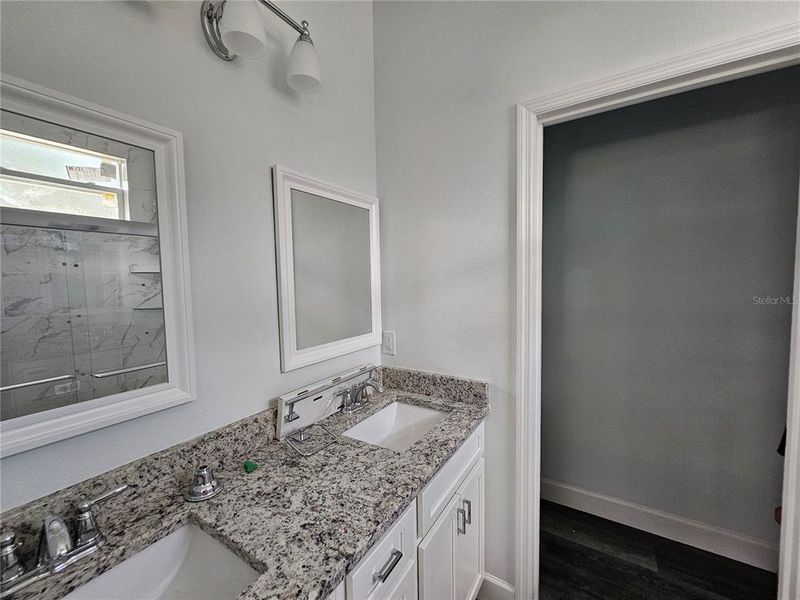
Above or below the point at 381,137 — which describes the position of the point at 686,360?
below

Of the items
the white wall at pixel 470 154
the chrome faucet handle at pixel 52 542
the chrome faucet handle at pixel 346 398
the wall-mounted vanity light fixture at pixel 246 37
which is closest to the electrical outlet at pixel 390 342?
the white wall at pixel 470 154

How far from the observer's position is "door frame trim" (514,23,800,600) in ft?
3.21

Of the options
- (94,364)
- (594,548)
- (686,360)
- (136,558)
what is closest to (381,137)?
(94,364)

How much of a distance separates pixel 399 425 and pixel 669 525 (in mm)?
1657

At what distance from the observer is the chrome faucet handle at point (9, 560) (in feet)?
1.94

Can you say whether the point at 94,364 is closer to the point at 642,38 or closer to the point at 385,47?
the point at 385,47

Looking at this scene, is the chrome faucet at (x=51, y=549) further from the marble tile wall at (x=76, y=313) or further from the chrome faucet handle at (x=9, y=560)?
the marble tile wall at (x=76, y=313)

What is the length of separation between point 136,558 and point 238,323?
601 mm

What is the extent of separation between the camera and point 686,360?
1.70m

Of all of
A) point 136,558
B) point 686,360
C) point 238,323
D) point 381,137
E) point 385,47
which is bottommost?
point 136,558

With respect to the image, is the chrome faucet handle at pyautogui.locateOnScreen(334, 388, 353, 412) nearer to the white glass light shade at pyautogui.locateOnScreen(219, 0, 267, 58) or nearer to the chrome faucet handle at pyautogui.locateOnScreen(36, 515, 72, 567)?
the chrome faucet handle at pyautogui.locateOnScreen(36, 515, 72, 567)

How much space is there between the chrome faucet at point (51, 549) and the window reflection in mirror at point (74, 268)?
23 centimetres
